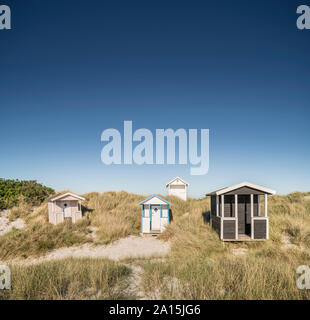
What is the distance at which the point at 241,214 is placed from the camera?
1145cm

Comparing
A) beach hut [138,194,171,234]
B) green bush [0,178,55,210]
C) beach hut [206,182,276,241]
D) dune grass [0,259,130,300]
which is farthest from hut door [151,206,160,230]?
green bush [0,178,55,210]

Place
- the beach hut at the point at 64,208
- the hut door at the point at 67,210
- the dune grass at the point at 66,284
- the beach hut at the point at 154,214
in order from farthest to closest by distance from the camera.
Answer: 1. the hut door at the point at 67,210
2. the beach hut at the point at 64,208
3. the beach hut at the point at 154,214
4. the dune grass at the point at 66,284

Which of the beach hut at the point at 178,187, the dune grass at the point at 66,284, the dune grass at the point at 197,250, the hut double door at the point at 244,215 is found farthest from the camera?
the beach hut at the point at 178,187

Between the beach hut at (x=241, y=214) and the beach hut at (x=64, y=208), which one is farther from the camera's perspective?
the beach hut at (x=64, y=208)

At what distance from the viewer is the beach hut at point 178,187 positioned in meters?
23.2

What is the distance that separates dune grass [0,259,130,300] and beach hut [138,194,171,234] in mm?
7722

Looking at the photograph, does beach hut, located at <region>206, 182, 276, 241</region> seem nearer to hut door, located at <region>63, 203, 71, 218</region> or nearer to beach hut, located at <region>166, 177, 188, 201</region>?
hut door, located at <region>63, 203, 71, 218</region>

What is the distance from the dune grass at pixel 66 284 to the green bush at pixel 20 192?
15.7 m

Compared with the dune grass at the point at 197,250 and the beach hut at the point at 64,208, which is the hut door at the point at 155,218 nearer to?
the dune grass at the point at 197,250

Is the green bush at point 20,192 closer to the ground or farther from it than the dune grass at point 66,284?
farther from it

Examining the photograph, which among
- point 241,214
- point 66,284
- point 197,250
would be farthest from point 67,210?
point 241,214

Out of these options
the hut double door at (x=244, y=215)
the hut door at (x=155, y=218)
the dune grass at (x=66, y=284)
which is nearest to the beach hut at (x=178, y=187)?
the hut door at (x=155, y=218)

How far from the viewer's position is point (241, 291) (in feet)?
14.1
